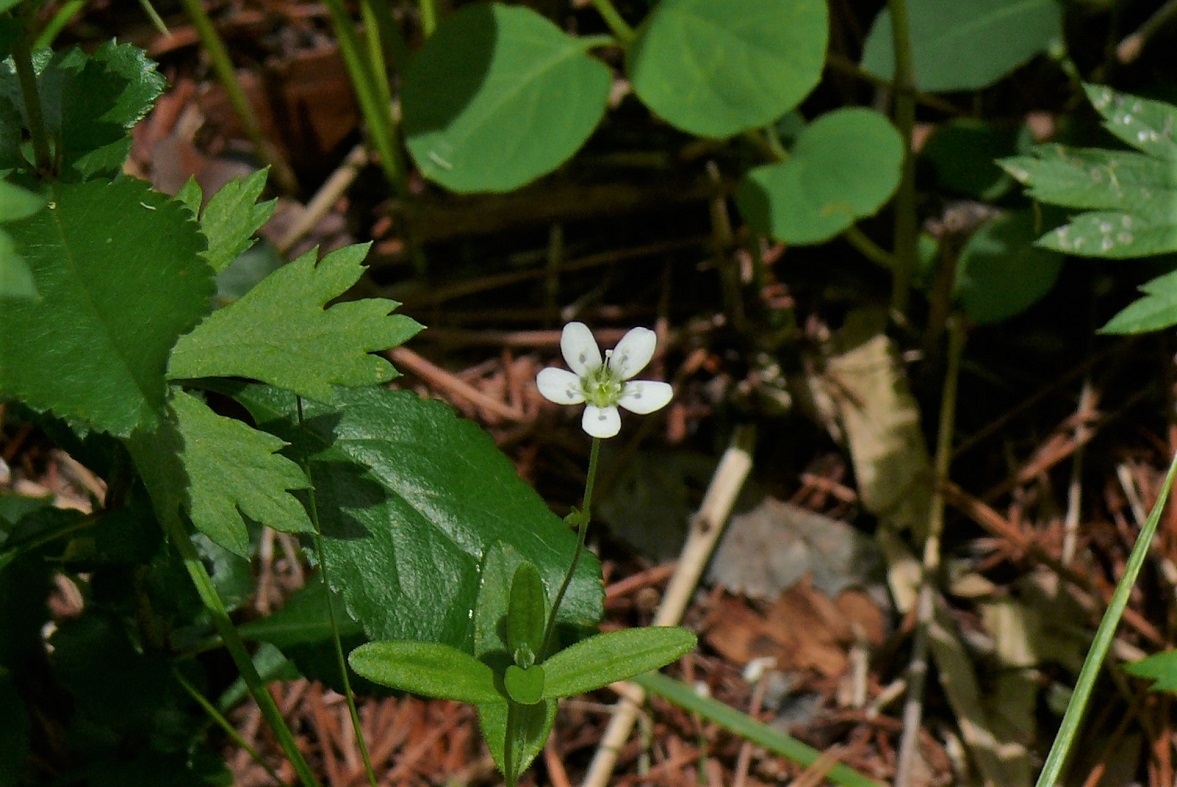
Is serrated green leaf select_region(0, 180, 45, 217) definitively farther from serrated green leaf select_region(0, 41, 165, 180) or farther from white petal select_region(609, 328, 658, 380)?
white petal select_region(609, 328, 658, 380)

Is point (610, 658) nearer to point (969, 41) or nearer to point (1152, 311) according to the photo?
point (1152, 311)

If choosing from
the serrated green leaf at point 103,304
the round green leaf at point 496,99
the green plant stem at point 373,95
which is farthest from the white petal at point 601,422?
the green plant stem at point 373,95

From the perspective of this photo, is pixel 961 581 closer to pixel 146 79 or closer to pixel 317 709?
pixel 317 709

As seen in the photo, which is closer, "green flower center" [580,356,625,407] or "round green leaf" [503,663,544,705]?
"round green leaf" [503,663,544,705]

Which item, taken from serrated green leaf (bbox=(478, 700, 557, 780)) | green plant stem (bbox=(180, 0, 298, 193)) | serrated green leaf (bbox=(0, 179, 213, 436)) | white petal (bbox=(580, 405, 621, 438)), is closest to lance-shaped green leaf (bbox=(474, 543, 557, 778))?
serrated green leaf (bbox=(478, 700, 557, 780))

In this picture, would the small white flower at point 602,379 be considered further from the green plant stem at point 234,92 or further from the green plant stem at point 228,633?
the green plant stem at point 234,92
